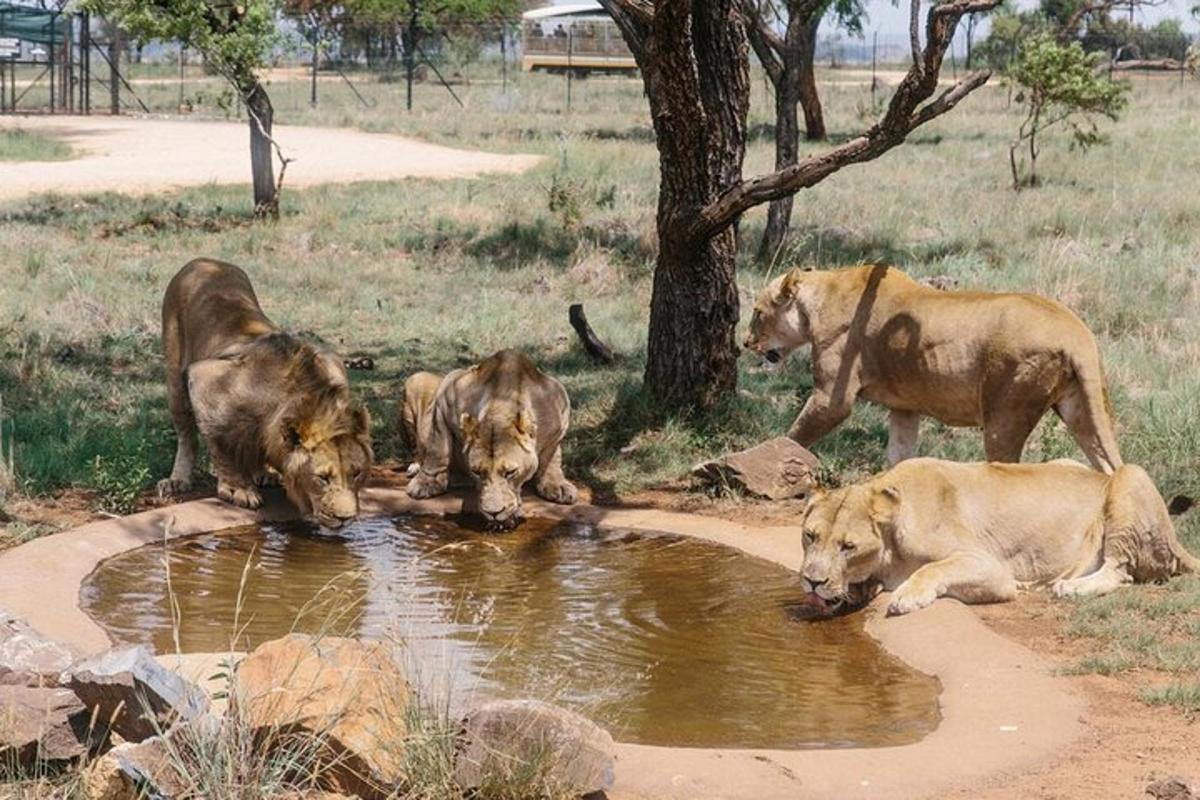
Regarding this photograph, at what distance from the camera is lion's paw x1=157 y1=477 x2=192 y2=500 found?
11.6 m

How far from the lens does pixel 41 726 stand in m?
6.32

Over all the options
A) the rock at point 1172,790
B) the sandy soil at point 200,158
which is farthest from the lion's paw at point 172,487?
the sandy soil at point 200,158

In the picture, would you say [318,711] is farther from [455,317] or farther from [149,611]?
[455,317]

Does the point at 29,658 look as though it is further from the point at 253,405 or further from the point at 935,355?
the point at 935,355

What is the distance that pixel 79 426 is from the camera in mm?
12953

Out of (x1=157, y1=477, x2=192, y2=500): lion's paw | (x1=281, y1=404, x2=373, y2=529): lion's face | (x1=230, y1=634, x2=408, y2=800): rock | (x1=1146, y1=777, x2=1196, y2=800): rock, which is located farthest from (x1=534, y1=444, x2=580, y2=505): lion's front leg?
(x1=1146, y1=777, x2=1196, y2=800): rock

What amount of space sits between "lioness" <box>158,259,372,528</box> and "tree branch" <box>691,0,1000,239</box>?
302 cm

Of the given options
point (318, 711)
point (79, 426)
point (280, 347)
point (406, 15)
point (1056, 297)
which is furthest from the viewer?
point (406, 15)

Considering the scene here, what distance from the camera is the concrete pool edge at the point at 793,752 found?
21.6ft

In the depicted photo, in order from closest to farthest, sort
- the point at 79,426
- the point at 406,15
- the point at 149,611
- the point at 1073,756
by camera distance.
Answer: the point at 1073,756
the point at 149,611
the point at 79,426
the point at 406,15

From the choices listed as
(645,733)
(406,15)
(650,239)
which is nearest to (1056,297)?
(650,239)

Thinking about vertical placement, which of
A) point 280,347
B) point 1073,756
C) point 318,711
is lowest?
point 1073,756

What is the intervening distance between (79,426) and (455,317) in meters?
5.47

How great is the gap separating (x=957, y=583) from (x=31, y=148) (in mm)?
28848
